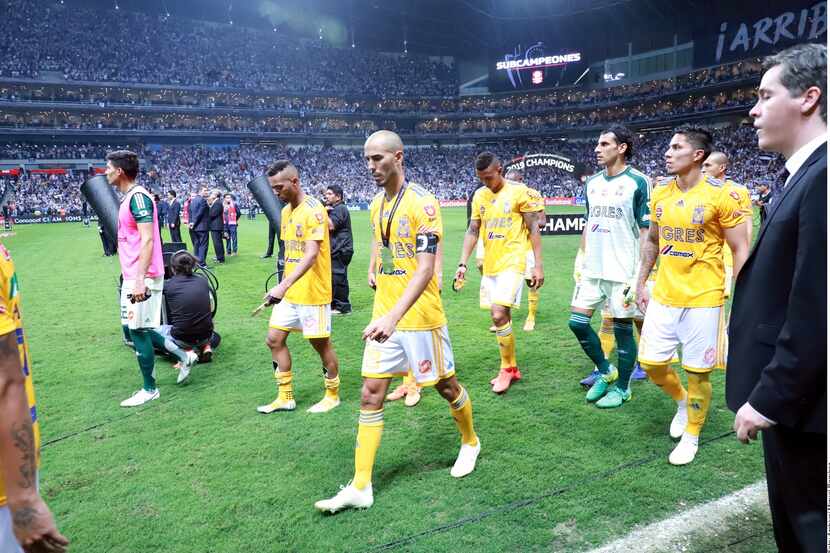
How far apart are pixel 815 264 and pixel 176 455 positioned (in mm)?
4436

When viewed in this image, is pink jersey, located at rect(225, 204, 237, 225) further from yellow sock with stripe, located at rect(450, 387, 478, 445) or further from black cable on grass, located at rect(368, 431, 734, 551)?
black cable on grass, located at rect(368, 431, 734, 551)

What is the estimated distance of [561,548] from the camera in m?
2.95

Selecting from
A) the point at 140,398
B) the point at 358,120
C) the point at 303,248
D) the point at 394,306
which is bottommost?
the point at 140,398

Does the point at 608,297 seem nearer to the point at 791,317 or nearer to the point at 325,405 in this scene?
the point at 325,405

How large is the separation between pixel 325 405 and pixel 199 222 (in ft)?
34.0

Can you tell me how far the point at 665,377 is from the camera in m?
4.09

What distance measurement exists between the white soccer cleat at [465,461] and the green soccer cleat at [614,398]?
5.15 ft

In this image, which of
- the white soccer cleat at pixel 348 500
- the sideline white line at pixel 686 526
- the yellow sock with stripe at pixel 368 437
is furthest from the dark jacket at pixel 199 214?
the sideline white line at pixel 686 526

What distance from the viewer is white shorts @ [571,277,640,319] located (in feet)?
15.5

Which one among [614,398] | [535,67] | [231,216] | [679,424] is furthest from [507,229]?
[535,67]

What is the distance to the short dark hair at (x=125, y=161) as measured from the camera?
5.01m

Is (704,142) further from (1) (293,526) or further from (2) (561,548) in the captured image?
(1) (293,526)

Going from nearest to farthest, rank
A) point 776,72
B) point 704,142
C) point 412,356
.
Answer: point 776,72, point 412,356, point 704,142

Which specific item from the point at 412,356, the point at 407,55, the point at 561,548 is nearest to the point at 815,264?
the point at 561,548
